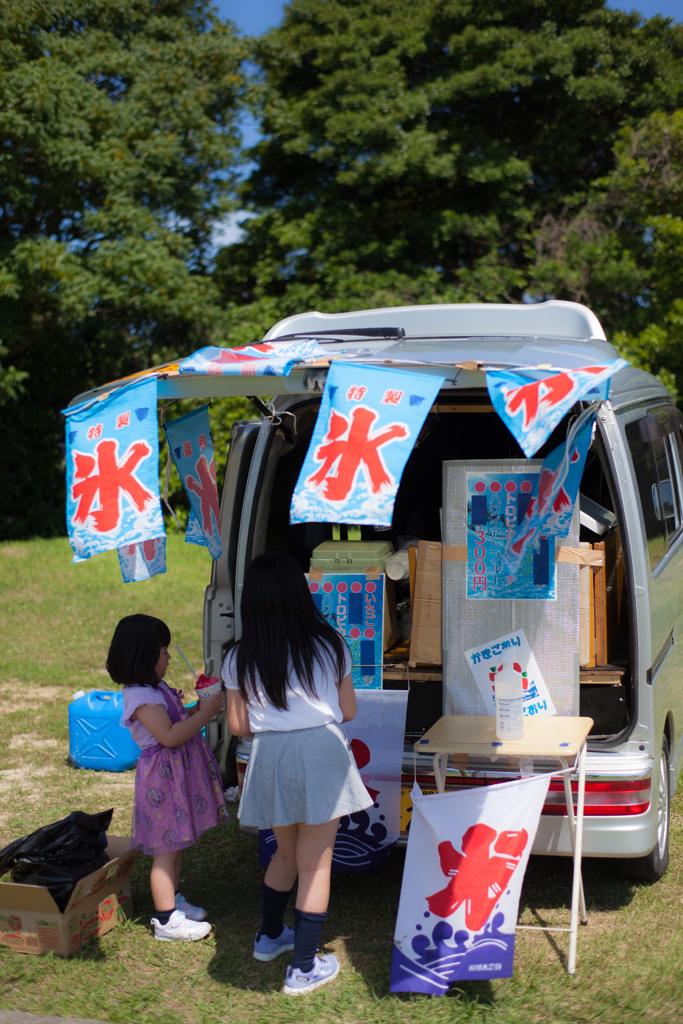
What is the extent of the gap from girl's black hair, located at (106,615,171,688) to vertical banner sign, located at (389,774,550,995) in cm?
110

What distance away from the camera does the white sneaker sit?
341 centimetres

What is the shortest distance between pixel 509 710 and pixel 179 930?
1.53 m

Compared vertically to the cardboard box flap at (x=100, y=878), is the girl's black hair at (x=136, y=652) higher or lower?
higher

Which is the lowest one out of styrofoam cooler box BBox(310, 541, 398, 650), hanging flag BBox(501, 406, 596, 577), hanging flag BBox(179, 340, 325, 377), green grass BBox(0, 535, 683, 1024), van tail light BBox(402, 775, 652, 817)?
green grass BBox(0, 535, 683, 1024)

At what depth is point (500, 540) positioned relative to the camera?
3.40 meters

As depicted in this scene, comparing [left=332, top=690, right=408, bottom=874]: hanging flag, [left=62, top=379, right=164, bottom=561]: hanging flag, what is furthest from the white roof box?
[left=332, top=690, right=408, bottom=874]: hanging flag

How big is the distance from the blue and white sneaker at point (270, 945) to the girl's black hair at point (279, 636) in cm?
97

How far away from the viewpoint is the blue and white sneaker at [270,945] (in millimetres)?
3244

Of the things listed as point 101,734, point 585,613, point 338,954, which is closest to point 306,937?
point 338,954

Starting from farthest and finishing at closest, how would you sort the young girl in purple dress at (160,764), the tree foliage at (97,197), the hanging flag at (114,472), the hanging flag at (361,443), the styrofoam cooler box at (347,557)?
the tree foliage at (97,197) → the styrofoam cooler box at (347,557) → the young girl in purple dress at (160,764) → the hanging flag at (114,472) → the hanging flag at (361,443)

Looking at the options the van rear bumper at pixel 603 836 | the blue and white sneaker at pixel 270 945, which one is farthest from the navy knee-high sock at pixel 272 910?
the van rear bumper at pixel 603 836

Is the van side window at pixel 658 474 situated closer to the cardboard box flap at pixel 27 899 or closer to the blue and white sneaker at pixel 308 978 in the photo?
the blue and white sneaker at pixel 308 978

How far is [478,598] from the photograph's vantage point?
3416 millimetres

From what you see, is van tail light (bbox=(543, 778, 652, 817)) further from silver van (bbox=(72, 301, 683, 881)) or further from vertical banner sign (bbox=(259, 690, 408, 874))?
vertical banner sign (bbox=(259, 690, 408, 874))
